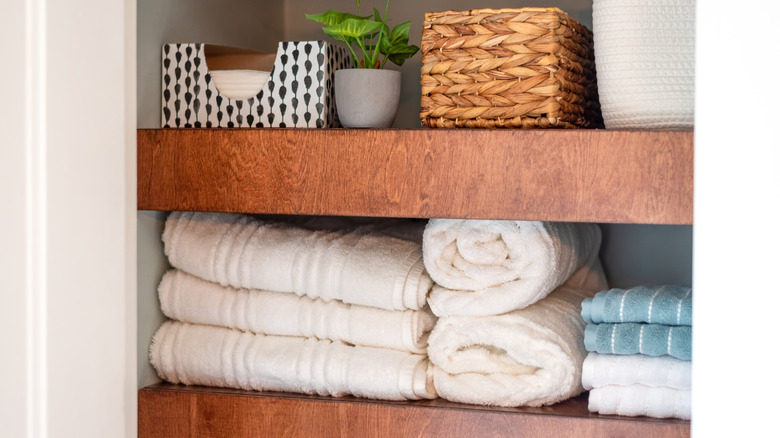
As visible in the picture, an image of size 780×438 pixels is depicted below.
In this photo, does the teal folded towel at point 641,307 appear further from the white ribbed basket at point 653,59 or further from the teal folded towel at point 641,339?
the white ribbed basket at point 653,59

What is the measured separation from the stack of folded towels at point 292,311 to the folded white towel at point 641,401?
21 cm

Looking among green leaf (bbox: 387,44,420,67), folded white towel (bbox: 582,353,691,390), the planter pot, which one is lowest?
folded white towel (bbox: 582,353,691,390)

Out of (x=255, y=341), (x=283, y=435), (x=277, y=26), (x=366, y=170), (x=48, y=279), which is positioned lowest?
(x=283, y=435)

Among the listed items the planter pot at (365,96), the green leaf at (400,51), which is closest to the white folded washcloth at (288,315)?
the planter pot at (365,96)

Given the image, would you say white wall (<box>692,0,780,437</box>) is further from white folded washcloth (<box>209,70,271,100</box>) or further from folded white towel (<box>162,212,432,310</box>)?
white folded washcloth (<box>209,70,271,100</box>)

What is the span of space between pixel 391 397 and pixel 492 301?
0.18 meters

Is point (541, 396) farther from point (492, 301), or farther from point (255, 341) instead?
point (255, 341)

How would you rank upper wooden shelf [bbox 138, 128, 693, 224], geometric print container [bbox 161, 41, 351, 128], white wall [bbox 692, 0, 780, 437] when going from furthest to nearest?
geometric print container [bbox 161, 41, 351, 128] < upper wooden shelf [bbox 138, 128, 693, 224] < white wall [bbox 692, 0, 780, 437]

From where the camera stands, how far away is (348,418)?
982 mm

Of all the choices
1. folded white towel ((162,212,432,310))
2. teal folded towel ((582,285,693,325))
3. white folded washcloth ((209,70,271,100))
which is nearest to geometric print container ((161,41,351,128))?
white folded washcloth ((209,70,271,100))

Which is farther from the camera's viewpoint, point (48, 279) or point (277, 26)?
point (277, 26)

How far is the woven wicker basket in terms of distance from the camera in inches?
37.6

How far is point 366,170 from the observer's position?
95cm

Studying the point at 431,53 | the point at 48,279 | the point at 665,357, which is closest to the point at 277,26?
the point at 431,53
